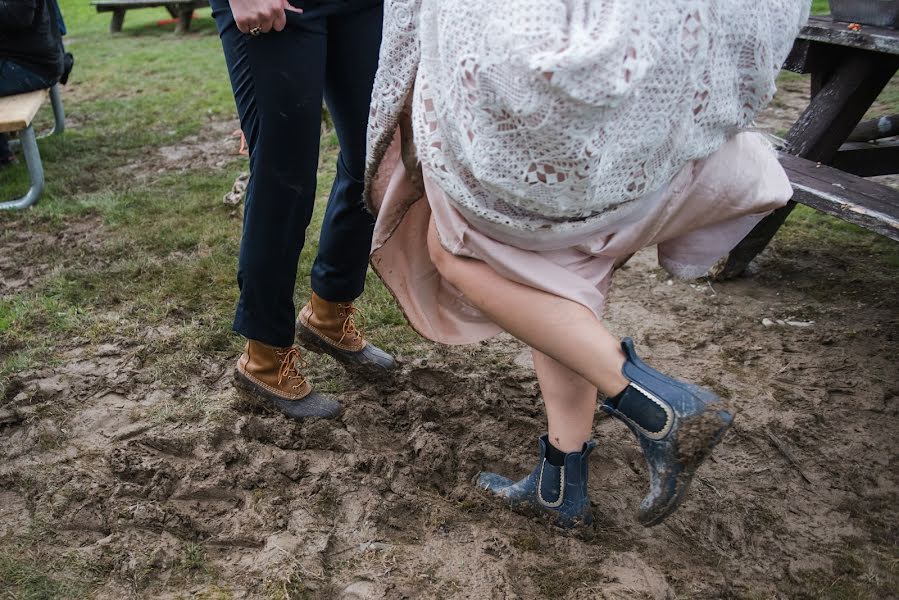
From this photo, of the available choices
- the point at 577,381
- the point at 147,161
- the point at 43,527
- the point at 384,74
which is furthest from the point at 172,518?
the point at 147,161

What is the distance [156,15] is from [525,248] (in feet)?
47.1

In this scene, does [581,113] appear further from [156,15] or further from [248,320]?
[156,15]

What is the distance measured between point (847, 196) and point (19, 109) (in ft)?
13.0

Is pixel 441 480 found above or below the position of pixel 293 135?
below

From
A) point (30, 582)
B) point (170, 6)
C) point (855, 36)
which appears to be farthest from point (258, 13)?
point (170, 6)

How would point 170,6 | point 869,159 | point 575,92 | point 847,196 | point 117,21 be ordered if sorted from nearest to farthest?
point 575,92, point 847,196, point 869,159, point 170,6, point 117,21

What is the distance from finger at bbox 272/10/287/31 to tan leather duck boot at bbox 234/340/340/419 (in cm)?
88

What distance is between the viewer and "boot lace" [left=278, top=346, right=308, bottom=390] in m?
2.34

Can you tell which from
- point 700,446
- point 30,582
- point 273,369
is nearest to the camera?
point 700,446

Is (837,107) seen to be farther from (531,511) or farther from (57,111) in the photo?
(57,111)

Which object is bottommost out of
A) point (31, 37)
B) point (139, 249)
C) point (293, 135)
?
point (139, 249)

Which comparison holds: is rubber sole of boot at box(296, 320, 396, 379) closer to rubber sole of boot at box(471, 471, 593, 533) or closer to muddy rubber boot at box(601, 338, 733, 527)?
rubber sole of boot at box(471, 471, 593, 533)

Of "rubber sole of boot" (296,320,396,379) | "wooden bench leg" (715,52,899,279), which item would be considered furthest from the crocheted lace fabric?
"wooden bench leg" (715,52,899,279)

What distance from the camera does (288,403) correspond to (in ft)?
7.72
